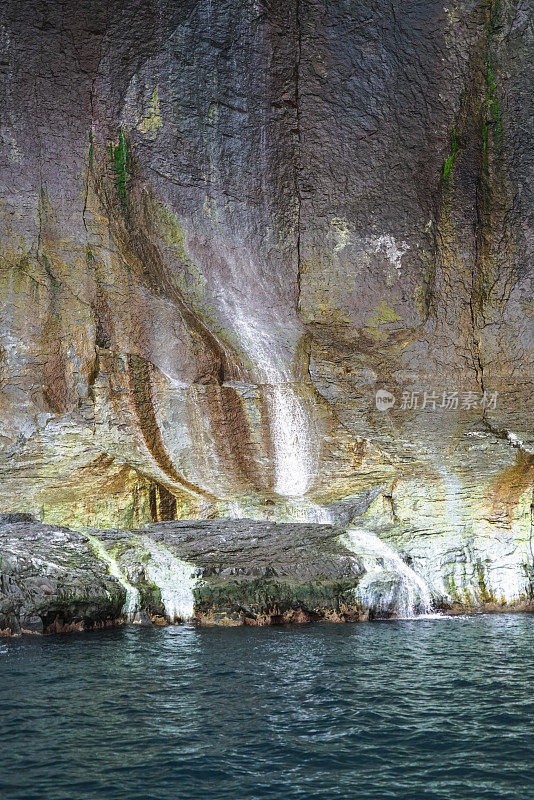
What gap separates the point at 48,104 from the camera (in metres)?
17.1

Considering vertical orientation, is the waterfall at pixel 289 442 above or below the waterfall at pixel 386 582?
above

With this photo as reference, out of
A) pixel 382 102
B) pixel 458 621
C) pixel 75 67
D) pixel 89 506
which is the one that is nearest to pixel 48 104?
pixel 75 67

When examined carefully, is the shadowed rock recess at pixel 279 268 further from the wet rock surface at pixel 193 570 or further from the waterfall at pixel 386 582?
the wet rock surface at pixel 193 570

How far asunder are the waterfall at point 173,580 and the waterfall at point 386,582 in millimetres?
3248

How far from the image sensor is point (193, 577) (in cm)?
1489

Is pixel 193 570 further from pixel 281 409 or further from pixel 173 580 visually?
pixel 281 409

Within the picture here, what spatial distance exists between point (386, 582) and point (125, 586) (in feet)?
16.8

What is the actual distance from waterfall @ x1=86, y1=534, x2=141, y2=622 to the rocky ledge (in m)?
0.02

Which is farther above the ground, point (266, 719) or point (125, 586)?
point (125, 586)

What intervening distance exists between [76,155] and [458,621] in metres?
12.6

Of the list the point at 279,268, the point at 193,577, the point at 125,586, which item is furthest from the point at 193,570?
the point at 279,268

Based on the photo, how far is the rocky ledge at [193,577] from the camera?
13.5m

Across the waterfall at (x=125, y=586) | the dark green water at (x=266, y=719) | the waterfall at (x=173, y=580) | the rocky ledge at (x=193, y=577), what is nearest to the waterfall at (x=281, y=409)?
the rocky ledge at (x=193, y=577)

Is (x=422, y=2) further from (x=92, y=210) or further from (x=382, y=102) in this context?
(x=92, y=210)
